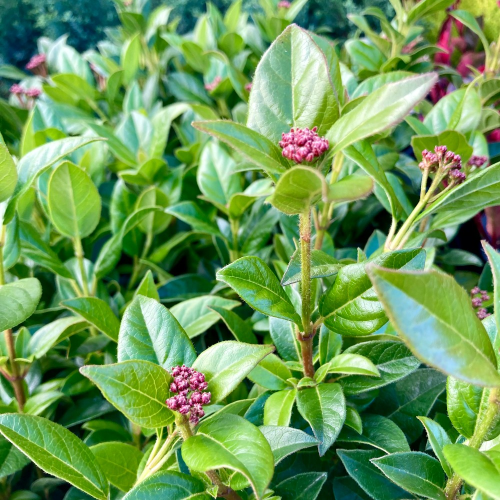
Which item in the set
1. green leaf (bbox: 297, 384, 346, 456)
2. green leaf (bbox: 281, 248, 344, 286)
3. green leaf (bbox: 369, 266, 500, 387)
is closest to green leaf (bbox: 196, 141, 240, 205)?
green leaf (bbox: 281, 248, 344, 286)

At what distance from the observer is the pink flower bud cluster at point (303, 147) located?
58 cm

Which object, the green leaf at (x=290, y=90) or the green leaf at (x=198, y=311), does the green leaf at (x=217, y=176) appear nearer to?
the green leaf at (x=198, y=311)

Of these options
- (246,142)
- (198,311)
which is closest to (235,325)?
(198,311)

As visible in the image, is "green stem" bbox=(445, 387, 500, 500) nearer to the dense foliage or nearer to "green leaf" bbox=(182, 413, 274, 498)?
the dense foliage

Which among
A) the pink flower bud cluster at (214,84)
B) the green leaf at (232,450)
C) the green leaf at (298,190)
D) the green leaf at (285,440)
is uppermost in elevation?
the green leaf at (298,190)

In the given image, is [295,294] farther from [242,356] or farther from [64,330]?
[64,330]

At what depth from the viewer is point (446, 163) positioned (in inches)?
31.7

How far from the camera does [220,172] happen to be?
1249 mm

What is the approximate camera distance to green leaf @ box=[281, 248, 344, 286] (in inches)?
26.7

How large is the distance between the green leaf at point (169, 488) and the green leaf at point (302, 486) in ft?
0.59

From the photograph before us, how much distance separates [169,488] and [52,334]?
450mm

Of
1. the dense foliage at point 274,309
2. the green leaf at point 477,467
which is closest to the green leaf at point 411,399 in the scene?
the dense foliage at point 274,309

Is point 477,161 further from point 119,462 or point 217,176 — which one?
point 119,462

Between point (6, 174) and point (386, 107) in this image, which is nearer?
point (386, 107)
